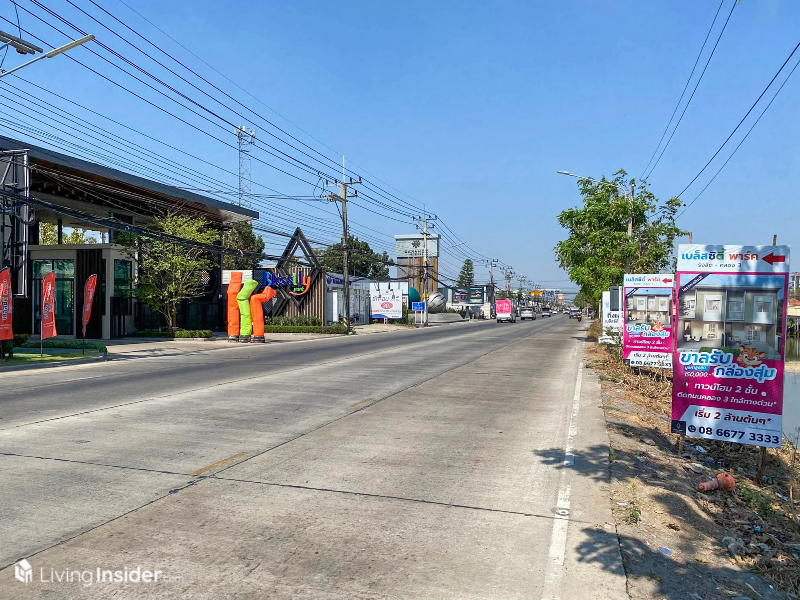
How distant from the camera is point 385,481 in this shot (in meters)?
6.70

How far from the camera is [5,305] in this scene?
19969 mm

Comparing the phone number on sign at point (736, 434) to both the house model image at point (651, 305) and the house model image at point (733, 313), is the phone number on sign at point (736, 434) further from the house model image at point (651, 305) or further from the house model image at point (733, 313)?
the house model image at point (651, 305)

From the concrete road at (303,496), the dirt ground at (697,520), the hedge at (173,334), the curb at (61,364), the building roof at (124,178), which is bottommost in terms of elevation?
the dirt ground at (697,520)

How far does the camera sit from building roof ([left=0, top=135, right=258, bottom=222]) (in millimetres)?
25725

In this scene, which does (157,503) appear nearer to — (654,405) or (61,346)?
(654,405)

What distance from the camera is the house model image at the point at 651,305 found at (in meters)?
15.6

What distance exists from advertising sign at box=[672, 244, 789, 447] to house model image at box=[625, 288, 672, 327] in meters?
7.95

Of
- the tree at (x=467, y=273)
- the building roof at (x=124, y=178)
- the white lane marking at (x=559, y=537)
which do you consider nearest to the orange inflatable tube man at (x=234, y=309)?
the building roof at (x=124, y=178)

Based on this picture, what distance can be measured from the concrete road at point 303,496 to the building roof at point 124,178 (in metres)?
16.9

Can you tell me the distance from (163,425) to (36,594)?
5586 millimetres

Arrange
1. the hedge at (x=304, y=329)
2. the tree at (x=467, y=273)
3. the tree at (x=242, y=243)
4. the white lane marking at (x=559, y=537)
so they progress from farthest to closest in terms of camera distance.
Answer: the tree at (x=467, y=273) → the tree at (x=242, y=243) → the hedge at (x=304, y=329) → the white lane marking at (x=559, y=537)

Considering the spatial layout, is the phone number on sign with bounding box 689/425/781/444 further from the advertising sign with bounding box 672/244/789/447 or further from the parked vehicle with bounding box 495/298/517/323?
the parked vehicle with bounding box 495/298/517/323

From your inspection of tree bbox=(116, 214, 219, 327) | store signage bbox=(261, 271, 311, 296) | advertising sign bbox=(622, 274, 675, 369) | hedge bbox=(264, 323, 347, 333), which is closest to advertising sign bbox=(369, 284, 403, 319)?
store signage bbox=(261, 271, 311, 296)

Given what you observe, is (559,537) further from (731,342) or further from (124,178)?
(124,178)
